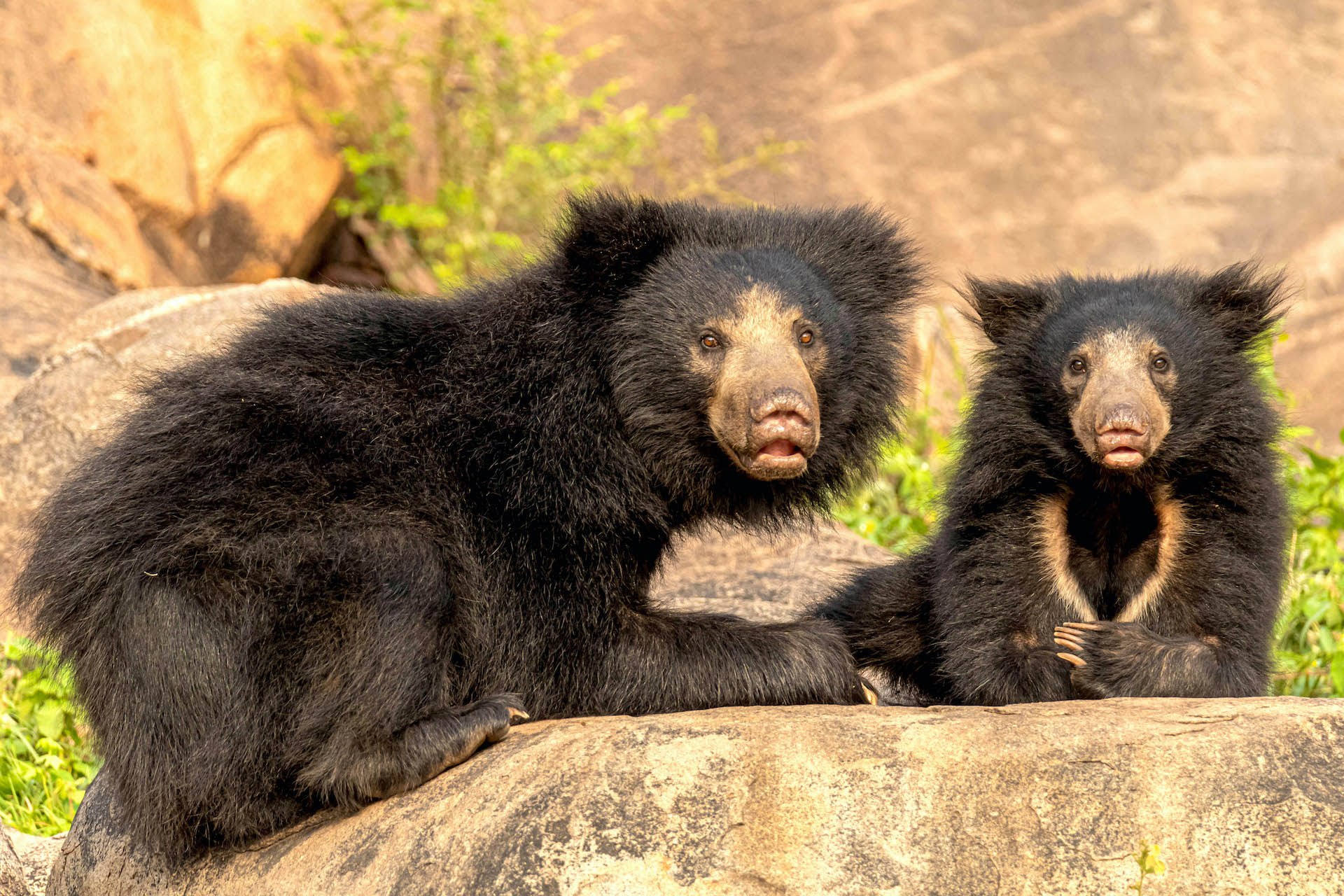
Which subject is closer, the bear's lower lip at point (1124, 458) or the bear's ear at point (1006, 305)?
the bear's lower lip at point (1124, 458)

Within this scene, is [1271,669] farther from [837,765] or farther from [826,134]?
[826,134]

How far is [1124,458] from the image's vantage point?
374 centimetres

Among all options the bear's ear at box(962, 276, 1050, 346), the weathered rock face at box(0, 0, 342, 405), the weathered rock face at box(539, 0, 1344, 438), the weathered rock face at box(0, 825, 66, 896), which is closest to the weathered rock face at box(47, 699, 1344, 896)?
the weathered rock face at box(0, 825, 66, 896)

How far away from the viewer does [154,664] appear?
3275 mm

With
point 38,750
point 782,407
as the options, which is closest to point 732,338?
point 782,407

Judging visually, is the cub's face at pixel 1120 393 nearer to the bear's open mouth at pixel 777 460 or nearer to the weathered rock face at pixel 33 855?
the bear's open mouth at pixel 777 460

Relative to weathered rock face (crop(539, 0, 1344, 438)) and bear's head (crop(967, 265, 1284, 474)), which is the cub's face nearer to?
bear's head (crop(967, 265, 1284, 474))

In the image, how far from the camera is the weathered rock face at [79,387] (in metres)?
6.09

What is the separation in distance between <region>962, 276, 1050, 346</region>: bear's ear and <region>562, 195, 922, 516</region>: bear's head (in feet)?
1.14

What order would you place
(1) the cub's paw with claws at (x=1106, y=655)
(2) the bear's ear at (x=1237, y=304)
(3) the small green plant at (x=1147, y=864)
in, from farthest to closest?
(2) the bear's ear at (x=1237, y=304)
(1) the cub's paw with claws at (x=1106, y=655)
(3) the small green plant at (x=1147, y=864)

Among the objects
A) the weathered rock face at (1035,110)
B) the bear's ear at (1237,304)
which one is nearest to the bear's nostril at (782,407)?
the bear's ear at (1237,304)

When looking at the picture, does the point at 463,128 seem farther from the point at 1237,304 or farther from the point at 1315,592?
the point at 1237,304

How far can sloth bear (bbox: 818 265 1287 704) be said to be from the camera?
370cm

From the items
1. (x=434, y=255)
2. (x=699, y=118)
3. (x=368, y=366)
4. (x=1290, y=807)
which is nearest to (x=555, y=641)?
(x=368, y=366)
